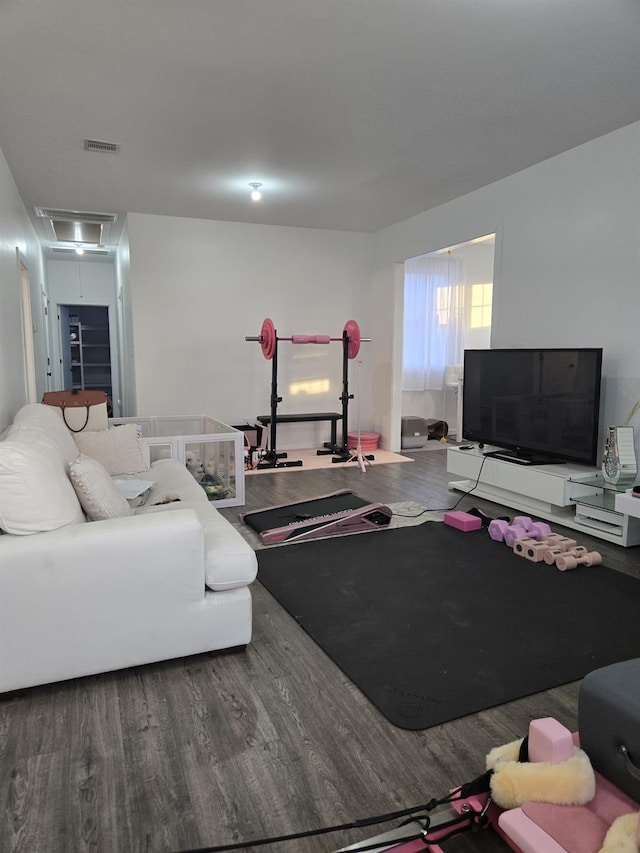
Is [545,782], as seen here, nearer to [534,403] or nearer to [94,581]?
[94,581]

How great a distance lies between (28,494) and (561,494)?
327 cm

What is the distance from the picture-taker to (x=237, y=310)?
21.8 ft

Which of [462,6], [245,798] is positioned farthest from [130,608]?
[462,6]

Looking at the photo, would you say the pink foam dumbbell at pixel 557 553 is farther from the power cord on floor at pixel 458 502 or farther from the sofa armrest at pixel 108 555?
the sofa armrest at pixel 108 555

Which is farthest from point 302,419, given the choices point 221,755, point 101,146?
point 221,755

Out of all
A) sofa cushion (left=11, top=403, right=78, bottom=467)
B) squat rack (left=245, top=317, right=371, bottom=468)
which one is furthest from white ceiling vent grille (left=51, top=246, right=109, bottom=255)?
sofa cushion (left=11, top=403, right=78, bottom=467)

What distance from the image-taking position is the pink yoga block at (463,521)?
3947mm

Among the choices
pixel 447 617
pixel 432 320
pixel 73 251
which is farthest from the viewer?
pixel 73 251

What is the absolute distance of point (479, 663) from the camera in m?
2.28

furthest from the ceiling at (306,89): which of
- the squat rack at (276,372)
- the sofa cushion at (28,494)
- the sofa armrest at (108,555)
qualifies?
the sofa armrest at (108,555)

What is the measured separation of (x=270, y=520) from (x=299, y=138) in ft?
8.60

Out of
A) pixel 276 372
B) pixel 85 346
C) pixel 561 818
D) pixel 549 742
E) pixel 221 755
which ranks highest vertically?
pixel 85 346

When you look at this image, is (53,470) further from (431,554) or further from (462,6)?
(462,6)

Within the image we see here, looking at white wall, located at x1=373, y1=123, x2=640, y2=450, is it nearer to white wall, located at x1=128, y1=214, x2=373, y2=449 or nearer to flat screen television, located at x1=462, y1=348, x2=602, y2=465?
flat screen television, located at x1=462, y1=348, x2=602, y2=465
